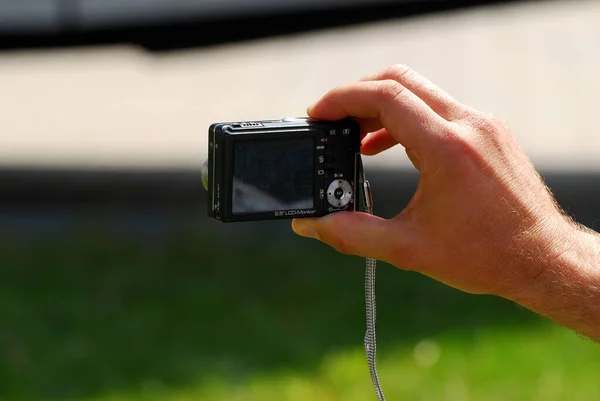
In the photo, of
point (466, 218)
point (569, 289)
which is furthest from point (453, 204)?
point (569, 289)

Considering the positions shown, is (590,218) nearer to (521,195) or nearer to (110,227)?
(110,227)

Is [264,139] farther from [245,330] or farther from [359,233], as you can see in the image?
[245,330]

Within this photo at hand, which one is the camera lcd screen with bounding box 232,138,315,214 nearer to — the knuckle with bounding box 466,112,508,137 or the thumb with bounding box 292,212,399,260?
the thumb with bounding box 292,212,399,260

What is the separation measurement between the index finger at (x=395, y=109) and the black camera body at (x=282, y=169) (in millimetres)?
123

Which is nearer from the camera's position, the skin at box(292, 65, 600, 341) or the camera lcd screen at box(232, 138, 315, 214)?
the skin at box(292, 65, 600, 341)

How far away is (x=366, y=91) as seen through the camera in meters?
2.03

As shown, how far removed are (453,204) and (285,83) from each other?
674 centimetres

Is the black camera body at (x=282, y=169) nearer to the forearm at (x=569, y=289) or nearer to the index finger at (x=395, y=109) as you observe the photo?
the index finger at (x=395, y=109)

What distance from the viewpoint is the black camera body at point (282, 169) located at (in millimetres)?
2150

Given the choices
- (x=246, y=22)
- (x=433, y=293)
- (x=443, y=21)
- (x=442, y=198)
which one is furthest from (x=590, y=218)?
(x=442, y=198)

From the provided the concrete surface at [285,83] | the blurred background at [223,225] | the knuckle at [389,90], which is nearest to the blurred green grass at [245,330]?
the blurred background at [223,225]

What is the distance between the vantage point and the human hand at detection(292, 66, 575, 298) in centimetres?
198

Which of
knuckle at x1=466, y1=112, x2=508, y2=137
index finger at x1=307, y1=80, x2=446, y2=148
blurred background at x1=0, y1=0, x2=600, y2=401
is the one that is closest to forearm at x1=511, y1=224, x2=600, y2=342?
knuckle at x1=466, y1=112, x2=508, y2=137

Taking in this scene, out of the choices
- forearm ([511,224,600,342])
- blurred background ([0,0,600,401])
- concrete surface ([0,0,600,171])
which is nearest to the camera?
forearm ([511,224,600,342])
